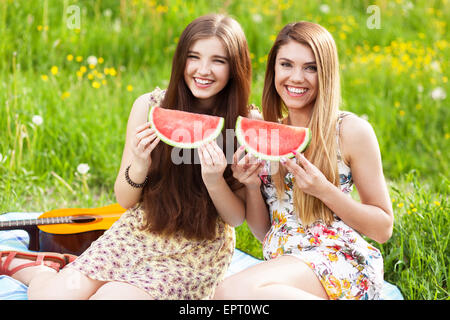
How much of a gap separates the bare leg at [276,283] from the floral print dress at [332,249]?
4 centimetres

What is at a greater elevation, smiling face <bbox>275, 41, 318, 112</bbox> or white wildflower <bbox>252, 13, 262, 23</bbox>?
white wildflower <bbox>252, 13, 262, 23</bbox>

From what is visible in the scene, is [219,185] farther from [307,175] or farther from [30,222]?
[30,222]

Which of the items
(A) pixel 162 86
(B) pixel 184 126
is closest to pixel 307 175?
(B) pixel 184 126

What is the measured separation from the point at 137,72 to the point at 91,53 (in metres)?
0.60

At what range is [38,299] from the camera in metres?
2.77

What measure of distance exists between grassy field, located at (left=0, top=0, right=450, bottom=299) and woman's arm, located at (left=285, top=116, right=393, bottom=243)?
A: 908 mm

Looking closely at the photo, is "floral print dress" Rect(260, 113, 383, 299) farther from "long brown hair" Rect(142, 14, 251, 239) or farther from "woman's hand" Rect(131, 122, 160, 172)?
"woman's hand" Rect(131, 122, 160, 172)

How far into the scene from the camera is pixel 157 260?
9.54 feet

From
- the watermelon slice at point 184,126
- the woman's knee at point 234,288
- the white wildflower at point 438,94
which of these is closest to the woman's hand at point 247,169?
the watermelon slice at point 184,126

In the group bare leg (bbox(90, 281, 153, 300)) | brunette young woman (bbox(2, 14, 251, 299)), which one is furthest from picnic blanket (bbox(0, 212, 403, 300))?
bare leg (bbox(90, 281, 153, 300))

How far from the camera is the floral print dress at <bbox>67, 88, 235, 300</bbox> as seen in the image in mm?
2764

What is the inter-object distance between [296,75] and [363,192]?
683 mm
